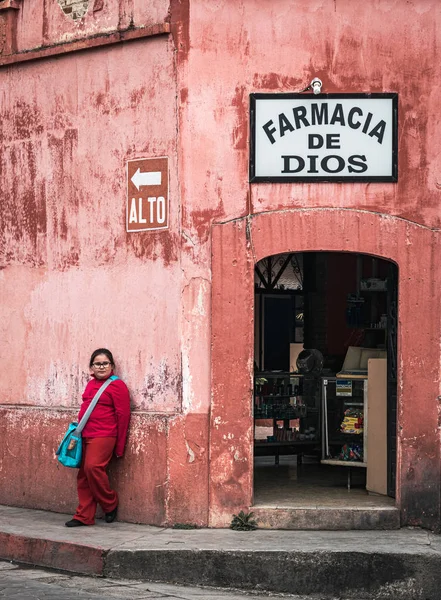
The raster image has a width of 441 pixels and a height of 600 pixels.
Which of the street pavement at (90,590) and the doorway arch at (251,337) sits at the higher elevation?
the doorway arch at (251,337)

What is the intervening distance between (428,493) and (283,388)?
2790mm

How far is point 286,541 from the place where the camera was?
9.42m

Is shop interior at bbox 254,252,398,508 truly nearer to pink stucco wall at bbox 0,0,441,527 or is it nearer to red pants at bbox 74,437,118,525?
pink stucco wall at bbox 0,0,441,527

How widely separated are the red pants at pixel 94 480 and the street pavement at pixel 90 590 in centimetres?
94

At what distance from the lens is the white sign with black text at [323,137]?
10.1 m

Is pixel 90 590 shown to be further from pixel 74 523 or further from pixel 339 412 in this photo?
pixel 339 412

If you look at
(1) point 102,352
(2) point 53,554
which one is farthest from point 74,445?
(2) point 53,554

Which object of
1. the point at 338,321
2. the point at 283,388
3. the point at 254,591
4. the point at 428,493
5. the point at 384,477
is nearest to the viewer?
the point at 254,591

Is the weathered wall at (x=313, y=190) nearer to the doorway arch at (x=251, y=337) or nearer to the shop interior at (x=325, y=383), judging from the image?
the doorway arch at (x=251, y=337)

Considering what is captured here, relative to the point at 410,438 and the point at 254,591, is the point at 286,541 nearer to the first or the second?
the point at 254,591

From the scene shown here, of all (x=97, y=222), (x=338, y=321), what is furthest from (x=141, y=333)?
(x=338, y=321)

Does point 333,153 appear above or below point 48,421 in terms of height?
above

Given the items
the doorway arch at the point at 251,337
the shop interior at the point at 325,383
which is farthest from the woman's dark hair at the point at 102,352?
the shop interior at the point at 325,383

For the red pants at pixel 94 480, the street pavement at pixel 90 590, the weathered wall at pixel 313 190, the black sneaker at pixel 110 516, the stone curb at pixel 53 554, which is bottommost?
the street pavement at pixel 90 590
